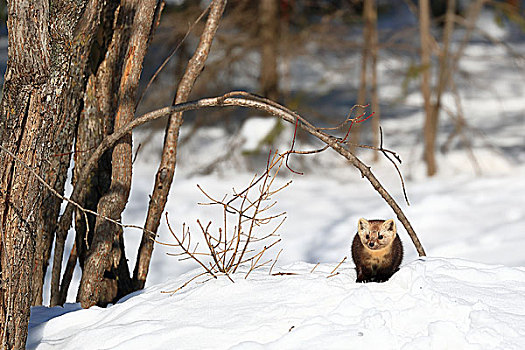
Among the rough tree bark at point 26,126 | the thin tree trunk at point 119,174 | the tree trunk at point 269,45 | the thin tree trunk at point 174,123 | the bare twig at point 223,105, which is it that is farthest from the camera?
the tree trunk at point 269,45

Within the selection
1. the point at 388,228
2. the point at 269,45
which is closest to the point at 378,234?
the point at 388,228

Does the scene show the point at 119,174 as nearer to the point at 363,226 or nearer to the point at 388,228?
the point at 363,226

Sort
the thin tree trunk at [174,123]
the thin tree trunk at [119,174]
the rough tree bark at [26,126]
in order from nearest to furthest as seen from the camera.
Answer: the rough tree bark at [26,126], the thin tree trunk at [119,174], the thin tree trunk at [174,123]

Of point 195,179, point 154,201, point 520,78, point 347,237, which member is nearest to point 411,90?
point 520,78

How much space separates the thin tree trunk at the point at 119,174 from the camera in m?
3.99

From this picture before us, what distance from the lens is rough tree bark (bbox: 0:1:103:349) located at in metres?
3.13

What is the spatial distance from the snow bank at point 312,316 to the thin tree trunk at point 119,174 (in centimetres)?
25

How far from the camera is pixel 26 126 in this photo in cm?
320

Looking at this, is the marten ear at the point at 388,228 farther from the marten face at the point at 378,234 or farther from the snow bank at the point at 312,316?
the snow bank at the point at 312,316

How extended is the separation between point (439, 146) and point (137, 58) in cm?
1033

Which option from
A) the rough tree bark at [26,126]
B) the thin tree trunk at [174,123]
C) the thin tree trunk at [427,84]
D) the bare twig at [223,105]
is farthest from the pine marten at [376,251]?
the thin tree trunk at [427,84]

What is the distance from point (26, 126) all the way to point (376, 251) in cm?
192

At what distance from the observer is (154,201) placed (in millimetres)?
4238

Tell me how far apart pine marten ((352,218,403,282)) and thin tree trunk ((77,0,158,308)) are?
5.03 feet
